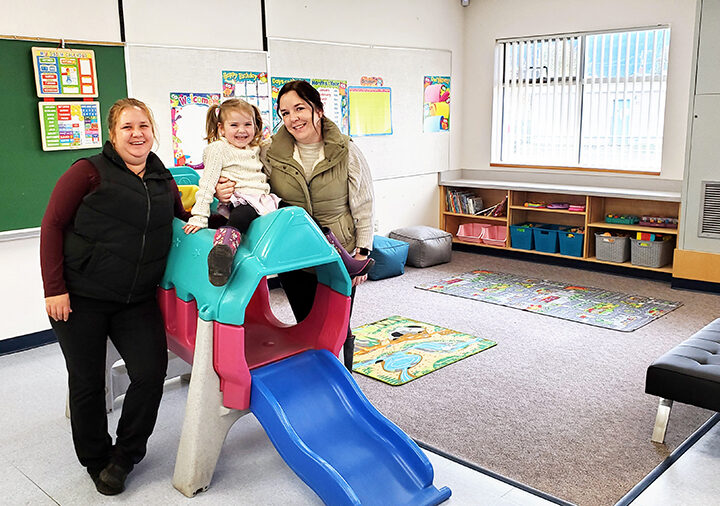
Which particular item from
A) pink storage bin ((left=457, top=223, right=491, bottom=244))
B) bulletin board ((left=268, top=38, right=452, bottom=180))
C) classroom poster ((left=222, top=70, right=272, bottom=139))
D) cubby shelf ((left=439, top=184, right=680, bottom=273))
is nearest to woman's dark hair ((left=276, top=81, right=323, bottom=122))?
classroom poster ((left=222, top=70, right=272, bottom=139))

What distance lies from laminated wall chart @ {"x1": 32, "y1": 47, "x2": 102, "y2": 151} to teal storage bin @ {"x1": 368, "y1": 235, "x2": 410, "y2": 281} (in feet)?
8.27

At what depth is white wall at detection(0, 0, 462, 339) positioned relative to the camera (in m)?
4.27

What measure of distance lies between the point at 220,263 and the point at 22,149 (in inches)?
93.4

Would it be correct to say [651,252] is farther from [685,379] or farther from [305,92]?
[305,92]

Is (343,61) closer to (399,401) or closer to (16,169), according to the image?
(16,169)

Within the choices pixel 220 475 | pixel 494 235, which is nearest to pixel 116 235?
pixel 220 475

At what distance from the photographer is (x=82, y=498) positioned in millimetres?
2658

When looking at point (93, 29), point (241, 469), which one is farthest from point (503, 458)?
point (93, 29)

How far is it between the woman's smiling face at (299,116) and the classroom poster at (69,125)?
2043 mm

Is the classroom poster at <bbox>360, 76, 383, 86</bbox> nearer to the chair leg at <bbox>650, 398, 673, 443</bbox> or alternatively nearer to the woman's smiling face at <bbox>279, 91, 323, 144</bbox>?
the woman's smiling face at <bbox>279, 91, 323, 144</bbox>

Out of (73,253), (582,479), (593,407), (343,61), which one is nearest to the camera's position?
(73,253)

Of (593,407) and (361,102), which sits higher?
(361,102)

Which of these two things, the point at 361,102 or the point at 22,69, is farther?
the point at 361,102

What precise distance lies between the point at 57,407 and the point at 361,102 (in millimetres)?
3859
